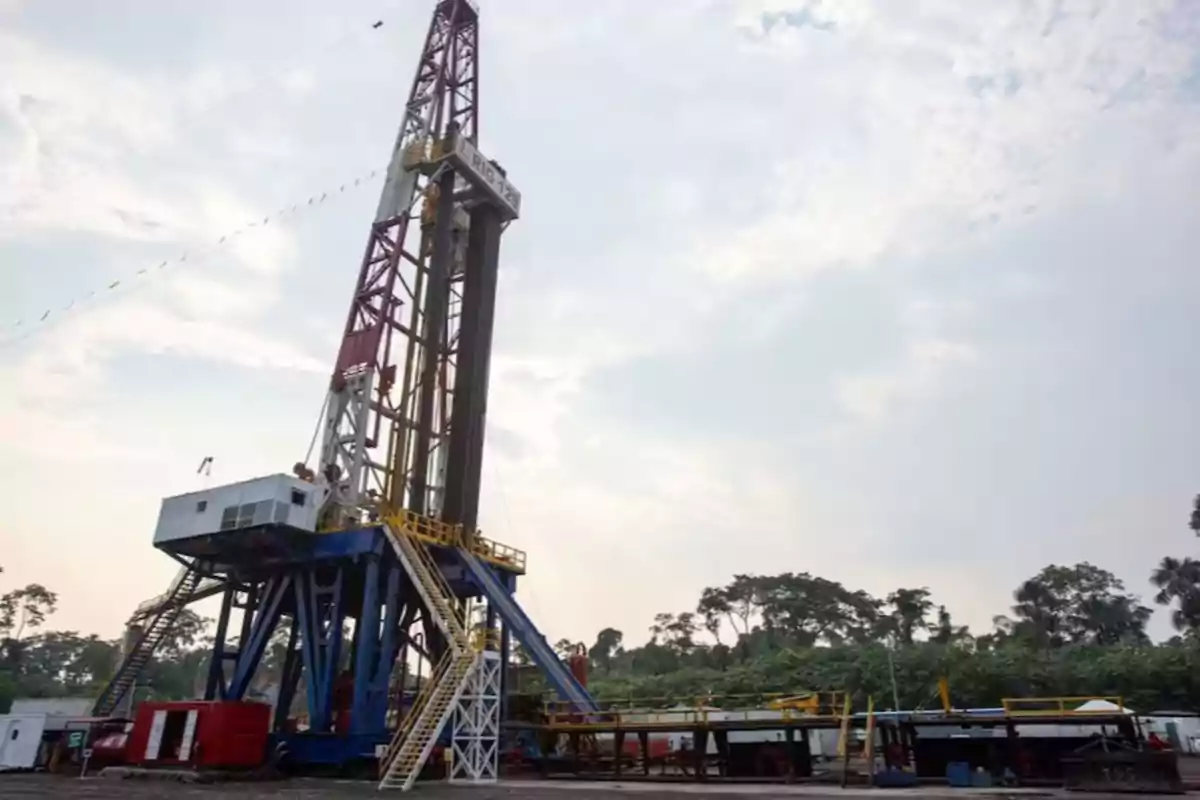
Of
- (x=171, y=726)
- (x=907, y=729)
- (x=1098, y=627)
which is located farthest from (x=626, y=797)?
(x=1098, y=627)

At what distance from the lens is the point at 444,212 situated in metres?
39.2

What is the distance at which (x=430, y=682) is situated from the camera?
2700 cm

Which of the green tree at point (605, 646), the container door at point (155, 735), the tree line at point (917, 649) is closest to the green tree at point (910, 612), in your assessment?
the tree line at point (917, 649)

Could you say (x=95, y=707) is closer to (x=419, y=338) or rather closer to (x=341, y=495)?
(x=341, y=495)

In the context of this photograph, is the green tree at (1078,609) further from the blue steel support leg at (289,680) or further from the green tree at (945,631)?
the blue steel support leg at (289,680)

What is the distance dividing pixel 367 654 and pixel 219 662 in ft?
29.4

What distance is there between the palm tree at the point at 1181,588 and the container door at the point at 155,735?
82.0m

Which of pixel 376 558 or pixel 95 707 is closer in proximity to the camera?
pixel 376 558

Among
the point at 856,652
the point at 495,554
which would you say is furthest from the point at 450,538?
the point at 856,652

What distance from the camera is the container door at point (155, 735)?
1086 inches

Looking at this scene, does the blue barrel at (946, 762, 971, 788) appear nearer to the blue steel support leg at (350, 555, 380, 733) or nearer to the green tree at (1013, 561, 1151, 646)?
the blue steel support leg at (350, 555, 380, 733)

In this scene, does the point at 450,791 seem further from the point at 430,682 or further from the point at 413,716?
the point at 430,682

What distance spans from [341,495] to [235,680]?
8.04m

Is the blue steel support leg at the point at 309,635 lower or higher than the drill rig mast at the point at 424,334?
lower
